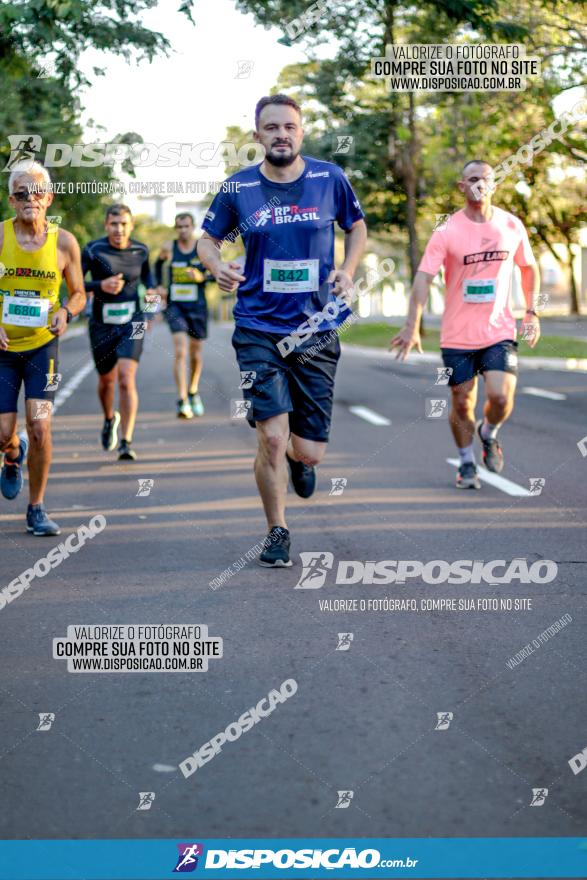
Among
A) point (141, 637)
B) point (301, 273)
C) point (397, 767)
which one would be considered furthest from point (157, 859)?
point (301, 273)

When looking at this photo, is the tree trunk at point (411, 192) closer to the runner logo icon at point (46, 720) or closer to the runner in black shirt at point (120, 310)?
the runner in black shirt at point (120, 310)

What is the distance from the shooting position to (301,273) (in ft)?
21.7

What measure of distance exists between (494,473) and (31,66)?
961cm

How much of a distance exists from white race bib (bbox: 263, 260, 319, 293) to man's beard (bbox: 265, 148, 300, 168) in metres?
0.47

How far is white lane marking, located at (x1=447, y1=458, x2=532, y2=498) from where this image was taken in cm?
888

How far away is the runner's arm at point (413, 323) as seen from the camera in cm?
818

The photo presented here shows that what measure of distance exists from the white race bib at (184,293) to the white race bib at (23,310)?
22.2 ft

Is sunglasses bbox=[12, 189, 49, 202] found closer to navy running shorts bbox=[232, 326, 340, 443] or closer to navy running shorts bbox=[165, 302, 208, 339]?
navy running shorts bbox=[232, 326, 340, 443]

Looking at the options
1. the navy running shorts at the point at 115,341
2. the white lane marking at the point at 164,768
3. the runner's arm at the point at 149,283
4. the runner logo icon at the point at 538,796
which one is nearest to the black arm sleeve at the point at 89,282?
the navy running shorts at the point at 115,341

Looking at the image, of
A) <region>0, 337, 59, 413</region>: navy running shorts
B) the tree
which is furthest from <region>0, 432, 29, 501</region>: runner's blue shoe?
the tree

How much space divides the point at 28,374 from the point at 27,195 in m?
1.00

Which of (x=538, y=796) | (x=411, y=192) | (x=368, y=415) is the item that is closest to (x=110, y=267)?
(x=368, y=415)

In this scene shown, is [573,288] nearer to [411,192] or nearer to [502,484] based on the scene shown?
[411,192]

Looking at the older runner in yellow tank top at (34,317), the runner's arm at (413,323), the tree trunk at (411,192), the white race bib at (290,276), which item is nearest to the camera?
the white race bib at (290,276)
